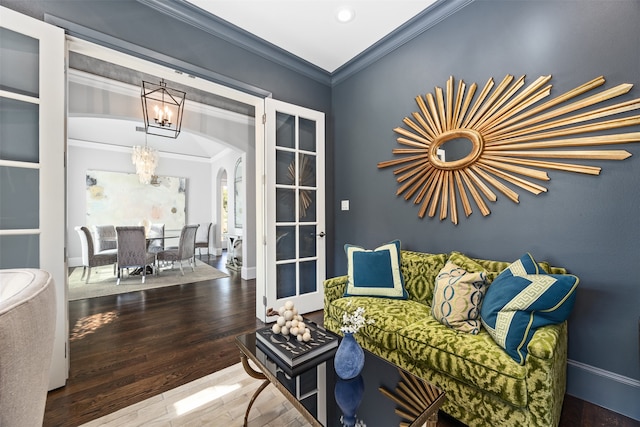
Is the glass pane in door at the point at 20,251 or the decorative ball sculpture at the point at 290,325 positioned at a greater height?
the glass pane in door at the point at 20,251

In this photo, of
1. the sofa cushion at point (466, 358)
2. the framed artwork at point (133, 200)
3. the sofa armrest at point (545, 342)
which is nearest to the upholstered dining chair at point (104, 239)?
the framed artwork at point (133, 200)

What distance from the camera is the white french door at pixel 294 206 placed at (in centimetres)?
285

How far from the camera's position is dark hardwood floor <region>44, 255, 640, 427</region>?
1581mm

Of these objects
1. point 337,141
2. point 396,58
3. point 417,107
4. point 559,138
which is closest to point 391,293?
point 559,138

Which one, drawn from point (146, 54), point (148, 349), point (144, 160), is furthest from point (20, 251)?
point (144, 160)

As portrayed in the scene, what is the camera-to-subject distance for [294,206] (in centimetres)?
309

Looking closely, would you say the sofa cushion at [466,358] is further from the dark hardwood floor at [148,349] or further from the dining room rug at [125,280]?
the dining room rug at [125,280]

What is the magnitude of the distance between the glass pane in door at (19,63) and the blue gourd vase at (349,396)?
256 cm

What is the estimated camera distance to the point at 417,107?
257 centimetres

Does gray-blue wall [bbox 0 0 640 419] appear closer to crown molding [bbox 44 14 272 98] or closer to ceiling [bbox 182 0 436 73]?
crown molding [bbox 44 14 272 98]

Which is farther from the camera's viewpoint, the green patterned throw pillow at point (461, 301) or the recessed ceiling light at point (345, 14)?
Result: the recessed ceiling light at point (345, 14)

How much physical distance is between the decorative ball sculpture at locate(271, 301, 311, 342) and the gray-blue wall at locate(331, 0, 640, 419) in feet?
5.13

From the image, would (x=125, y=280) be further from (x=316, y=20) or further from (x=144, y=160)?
(x=316, y=20)

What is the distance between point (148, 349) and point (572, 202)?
3.40 m
